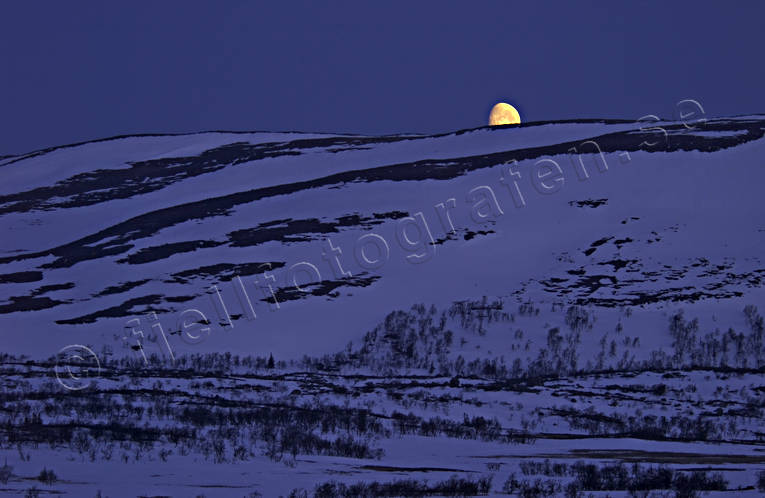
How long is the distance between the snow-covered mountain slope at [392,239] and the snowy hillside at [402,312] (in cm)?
18

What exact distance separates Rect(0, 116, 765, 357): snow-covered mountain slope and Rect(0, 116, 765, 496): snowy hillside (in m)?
0.18

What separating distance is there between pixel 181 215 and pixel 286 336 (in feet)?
78.7

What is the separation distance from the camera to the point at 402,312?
38.8 metres

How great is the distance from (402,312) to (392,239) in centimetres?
1112

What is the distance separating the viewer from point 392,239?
49.5 m

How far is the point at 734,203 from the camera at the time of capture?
4953 centimetres

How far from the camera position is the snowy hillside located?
1600 centimetres

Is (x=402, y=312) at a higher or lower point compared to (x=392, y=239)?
lower

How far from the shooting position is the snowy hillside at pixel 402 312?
1600cm

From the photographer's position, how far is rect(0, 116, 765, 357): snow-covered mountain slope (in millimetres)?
39375

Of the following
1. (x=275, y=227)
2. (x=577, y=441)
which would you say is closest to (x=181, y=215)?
(x=275, y=227)

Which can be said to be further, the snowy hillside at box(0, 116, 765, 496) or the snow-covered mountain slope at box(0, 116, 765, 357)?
the snow-covered mountain slope at box(0, 116, 765, 357)

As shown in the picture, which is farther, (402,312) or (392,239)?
(392,239)

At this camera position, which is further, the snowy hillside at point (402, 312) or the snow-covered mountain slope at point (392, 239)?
the snow-covered mountain slope at point (392, 239)
